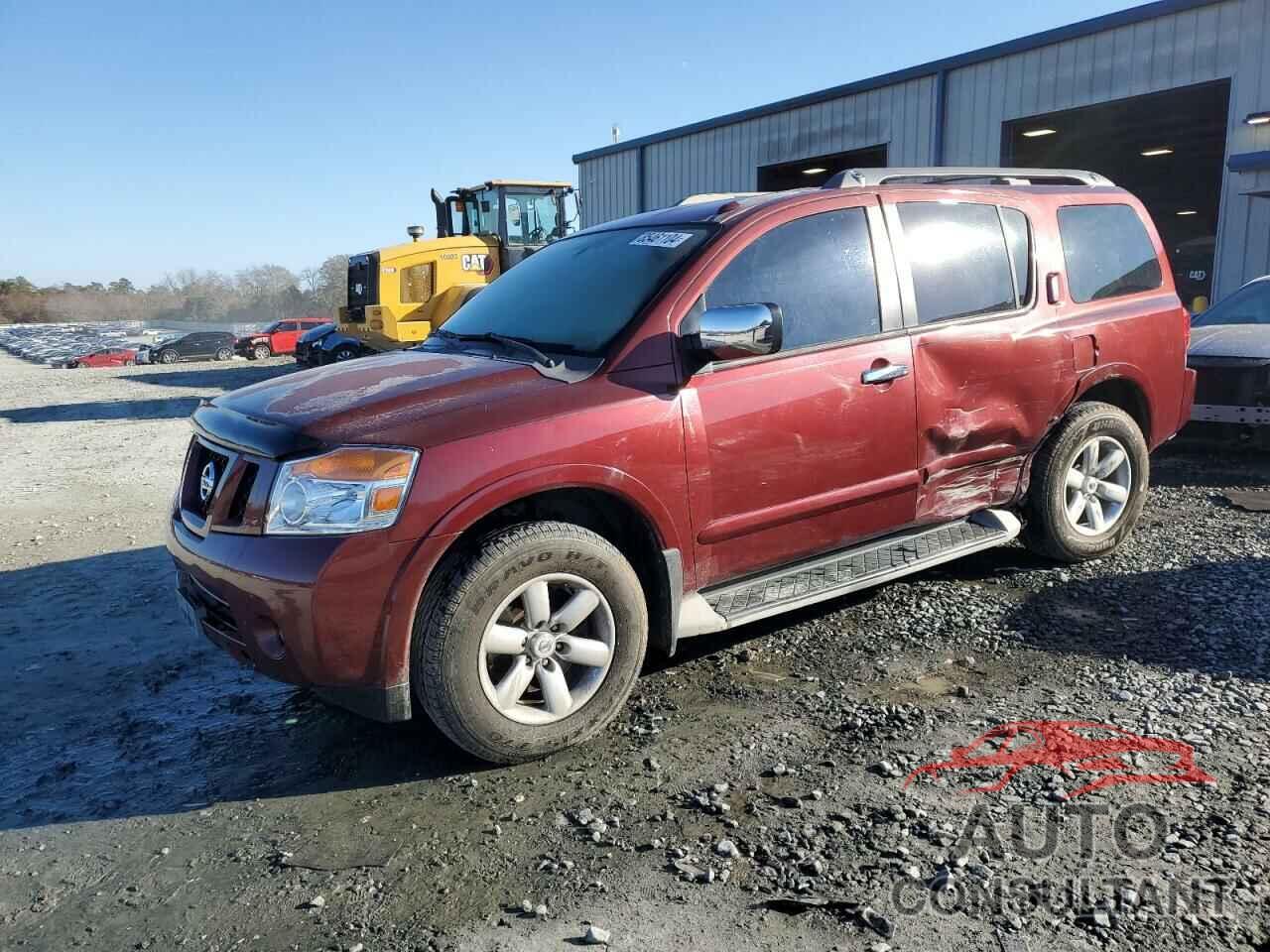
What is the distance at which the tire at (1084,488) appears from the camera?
185 inches

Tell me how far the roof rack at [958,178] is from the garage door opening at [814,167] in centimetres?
1289

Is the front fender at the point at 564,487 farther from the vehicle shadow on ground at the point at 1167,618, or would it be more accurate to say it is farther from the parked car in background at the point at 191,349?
the parked car in background at the point at 191,349

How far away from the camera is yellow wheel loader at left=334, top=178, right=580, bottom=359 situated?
52.5 ft

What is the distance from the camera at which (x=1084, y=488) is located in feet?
16.1

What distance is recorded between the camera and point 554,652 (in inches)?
125

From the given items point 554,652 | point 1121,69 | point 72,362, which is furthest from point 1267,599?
point 72,362

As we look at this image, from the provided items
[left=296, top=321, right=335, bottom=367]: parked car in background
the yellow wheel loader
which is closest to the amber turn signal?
the yellow wheel loader

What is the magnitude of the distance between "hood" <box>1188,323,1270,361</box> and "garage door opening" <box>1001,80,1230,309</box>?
394 cm

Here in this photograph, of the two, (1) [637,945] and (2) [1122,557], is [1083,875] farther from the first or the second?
(2) [1122,557]

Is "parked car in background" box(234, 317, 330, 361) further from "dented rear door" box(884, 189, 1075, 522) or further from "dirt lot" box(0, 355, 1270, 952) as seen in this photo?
"dented rear door" box(884, 189, 1075, 522)

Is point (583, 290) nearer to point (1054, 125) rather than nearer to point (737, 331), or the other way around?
point (737, 331)

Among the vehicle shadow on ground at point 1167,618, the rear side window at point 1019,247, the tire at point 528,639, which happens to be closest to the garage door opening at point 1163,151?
the vehicle shadow on ground at point 1167,618

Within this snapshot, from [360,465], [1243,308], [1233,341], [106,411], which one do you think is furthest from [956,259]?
[106,411]

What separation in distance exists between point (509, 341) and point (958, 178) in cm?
251
